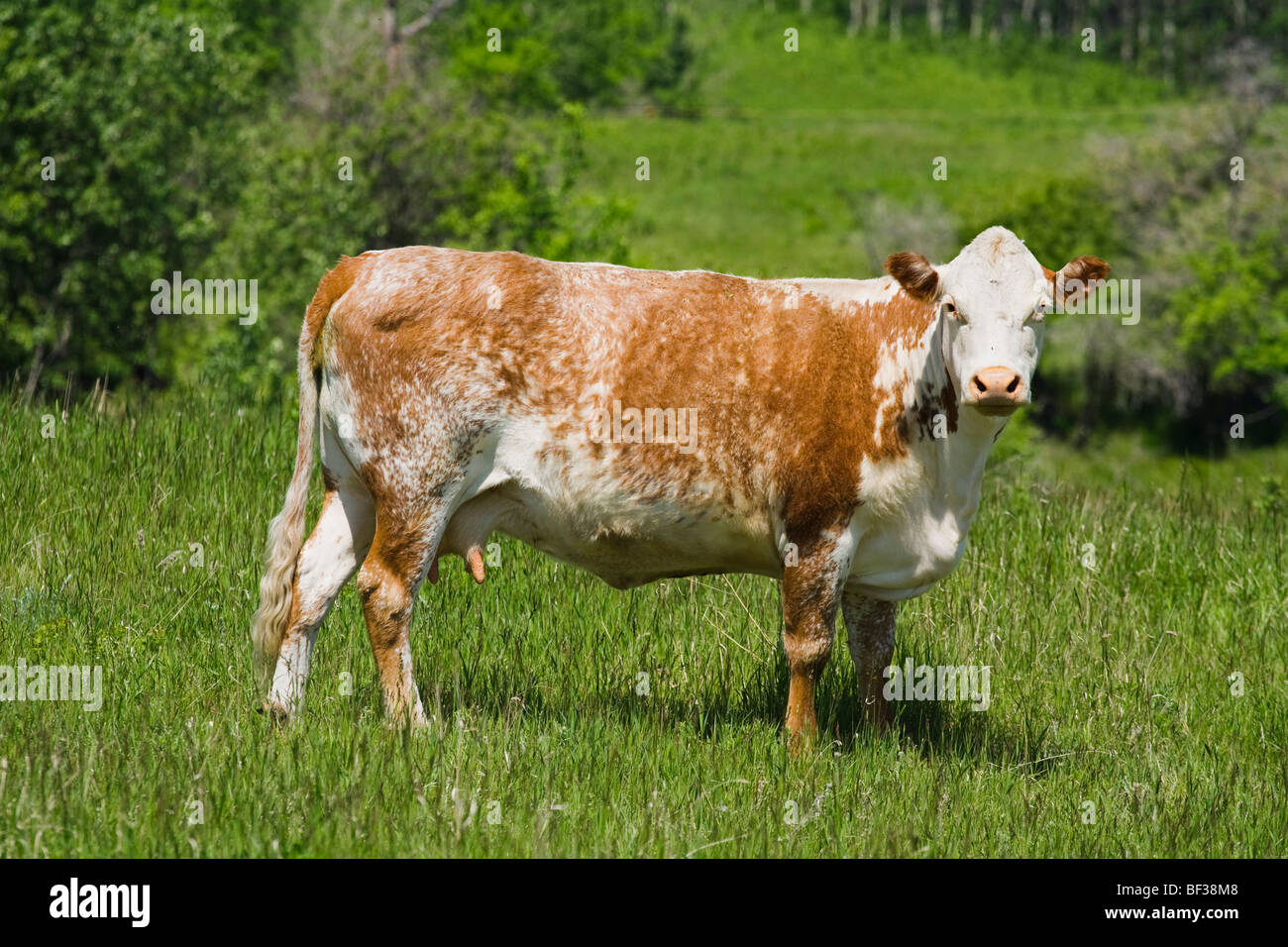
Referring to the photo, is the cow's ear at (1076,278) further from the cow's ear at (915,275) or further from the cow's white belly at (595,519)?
the cow's white belly at (595,519)

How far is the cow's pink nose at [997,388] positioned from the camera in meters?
5.54

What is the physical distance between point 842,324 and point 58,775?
3.67 m

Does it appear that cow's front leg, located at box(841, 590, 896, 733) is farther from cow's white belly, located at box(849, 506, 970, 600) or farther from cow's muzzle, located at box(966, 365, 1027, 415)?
cow's muzzle, located at box(966, 365, 1027, 415)

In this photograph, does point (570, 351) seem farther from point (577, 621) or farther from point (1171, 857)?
point (1171, 857)

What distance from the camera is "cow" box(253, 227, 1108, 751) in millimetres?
6086

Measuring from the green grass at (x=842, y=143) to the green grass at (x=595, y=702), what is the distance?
1910cm

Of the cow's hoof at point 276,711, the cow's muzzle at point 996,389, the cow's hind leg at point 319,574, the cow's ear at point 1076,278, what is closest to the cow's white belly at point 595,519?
the cow's hind leg at point 319,574

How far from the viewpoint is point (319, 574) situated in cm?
628

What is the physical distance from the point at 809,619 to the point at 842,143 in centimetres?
6237

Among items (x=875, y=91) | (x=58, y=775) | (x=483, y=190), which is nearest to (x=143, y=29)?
(x=483, y=190)

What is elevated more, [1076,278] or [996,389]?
[1076,278]

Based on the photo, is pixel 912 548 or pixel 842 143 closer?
pixel 912 548

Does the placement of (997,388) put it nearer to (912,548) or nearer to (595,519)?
(912,548)

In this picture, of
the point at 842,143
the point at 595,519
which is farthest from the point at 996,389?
the point at 842,143
